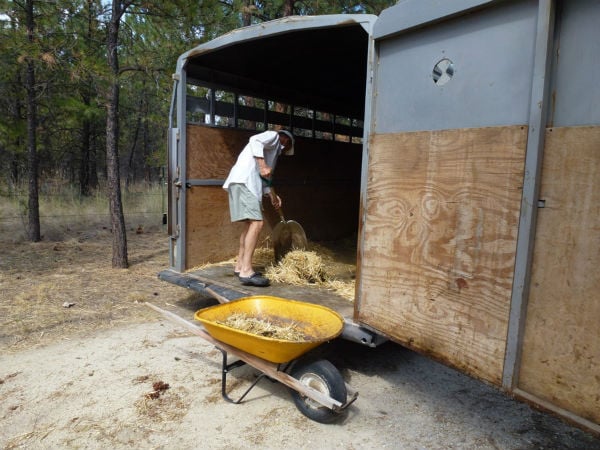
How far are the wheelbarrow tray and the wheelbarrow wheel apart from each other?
0.48ft

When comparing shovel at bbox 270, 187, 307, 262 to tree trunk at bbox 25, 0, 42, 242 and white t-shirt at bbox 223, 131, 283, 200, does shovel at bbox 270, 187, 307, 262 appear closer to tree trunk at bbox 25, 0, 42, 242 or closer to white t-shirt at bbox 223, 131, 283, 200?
white t-shirt at bbox 223, 131, 283, 200

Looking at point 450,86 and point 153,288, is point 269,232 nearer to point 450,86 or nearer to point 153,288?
point 153,288

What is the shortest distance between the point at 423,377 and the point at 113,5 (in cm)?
621

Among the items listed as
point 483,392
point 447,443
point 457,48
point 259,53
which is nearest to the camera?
point 457,48

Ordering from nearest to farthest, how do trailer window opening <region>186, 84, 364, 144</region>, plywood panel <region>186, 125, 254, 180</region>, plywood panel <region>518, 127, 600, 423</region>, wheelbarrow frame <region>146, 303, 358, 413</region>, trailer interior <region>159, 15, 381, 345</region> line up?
1. plywood panel <region>518, 127, 600, 423</region>
2. wheelbarrow frame <region>146, 303, 358, 413</region>
3. trailer interior <region>159, 15, 381, 345</region>
4. plywood panel <region>186, 125, 254, 180</region>
5. trailer window opening <region>186, 84, 364, 144</region>

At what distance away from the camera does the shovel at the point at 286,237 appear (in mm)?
5176

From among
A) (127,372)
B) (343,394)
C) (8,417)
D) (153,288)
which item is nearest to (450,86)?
(343,394)

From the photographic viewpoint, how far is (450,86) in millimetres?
2383

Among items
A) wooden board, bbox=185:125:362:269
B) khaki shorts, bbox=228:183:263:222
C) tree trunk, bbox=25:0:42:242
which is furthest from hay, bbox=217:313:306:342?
tree trunk, bbox=25:0:42:242

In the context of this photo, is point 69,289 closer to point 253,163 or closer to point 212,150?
point 212,150

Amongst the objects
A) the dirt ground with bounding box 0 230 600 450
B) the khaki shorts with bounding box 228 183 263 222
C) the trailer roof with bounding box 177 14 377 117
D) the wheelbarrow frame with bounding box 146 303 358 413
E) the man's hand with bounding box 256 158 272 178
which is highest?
the trailer roof with bounding box 177 14 377 117

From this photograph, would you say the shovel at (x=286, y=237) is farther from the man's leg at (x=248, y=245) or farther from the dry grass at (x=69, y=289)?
the dry grass at (x=69, y=289)

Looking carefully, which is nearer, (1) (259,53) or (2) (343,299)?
(2) (343,299)

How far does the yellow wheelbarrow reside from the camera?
267 centimetres
